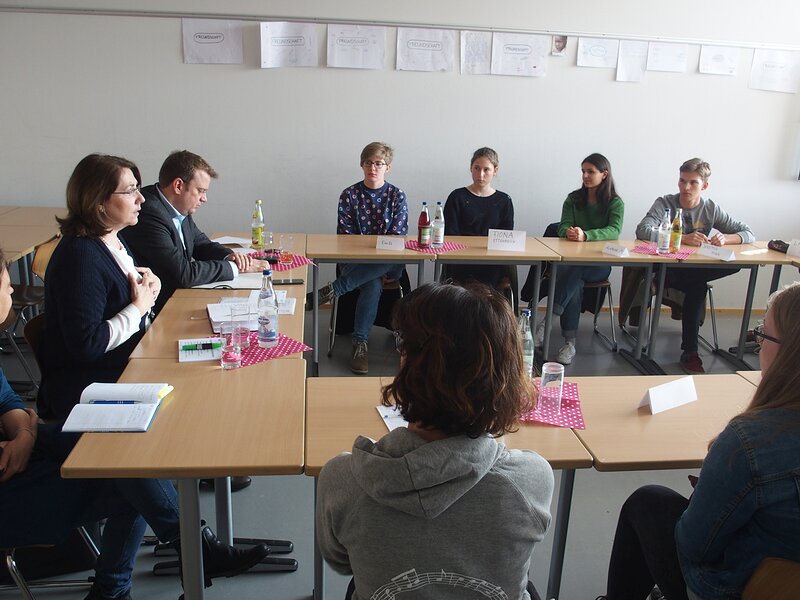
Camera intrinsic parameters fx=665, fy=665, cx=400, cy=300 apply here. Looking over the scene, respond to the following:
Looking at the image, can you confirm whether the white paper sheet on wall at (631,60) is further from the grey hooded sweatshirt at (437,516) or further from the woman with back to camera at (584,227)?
the grey hooded sweatshirt at (437,516)

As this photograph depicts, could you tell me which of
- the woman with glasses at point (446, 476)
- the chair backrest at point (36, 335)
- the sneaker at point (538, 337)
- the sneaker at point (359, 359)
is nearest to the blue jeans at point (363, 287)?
the sneaker at point (359, 359)

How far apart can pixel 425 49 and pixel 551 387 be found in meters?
3.26

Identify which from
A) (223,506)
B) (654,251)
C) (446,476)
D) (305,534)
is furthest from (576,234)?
(446,476)

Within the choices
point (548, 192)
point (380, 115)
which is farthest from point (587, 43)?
point (380, 115)

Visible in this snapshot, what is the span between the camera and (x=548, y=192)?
4852 mm

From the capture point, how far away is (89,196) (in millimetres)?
2172

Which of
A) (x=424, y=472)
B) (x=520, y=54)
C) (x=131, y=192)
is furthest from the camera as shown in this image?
(x=520, y=54)

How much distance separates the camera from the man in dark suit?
276 centimetres

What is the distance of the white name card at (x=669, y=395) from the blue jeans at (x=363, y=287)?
223 cm

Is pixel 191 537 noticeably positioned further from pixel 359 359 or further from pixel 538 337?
pixel 538 337

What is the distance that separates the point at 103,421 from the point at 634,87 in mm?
4328

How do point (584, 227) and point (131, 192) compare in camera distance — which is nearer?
point (131, 192)

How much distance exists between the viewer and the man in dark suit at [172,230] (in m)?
2.76

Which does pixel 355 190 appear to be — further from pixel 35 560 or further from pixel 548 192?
pixel 35 560
